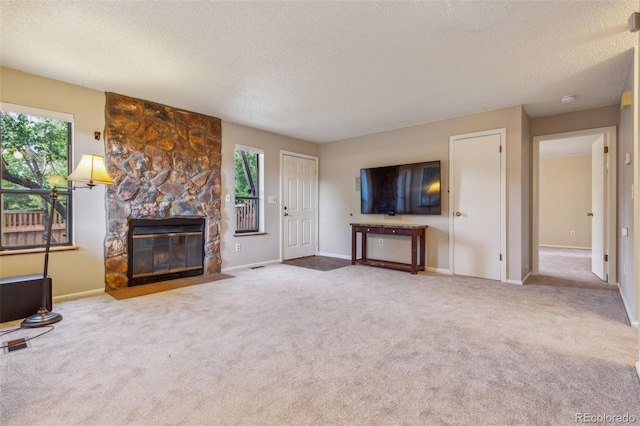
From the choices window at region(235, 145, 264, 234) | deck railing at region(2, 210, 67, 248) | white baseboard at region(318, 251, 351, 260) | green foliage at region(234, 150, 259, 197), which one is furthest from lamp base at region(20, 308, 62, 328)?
white baseboard at region(318, 251, 351, 260)

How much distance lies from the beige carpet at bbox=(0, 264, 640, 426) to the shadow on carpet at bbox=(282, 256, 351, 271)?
5.88 feet

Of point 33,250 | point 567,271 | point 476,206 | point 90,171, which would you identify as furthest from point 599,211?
point 33,250

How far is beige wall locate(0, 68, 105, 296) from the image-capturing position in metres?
3.19

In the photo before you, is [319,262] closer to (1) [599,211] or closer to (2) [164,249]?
(2) [164,249]

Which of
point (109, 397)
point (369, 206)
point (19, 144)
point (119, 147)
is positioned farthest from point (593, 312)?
Answer: point (19, 144)

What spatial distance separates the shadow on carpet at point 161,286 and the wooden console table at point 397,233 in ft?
7.39

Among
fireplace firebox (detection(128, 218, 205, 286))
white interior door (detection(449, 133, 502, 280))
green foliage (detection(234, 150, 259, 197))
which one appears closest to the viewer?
fireplace firebox (detection(128, 218, 205, 286))

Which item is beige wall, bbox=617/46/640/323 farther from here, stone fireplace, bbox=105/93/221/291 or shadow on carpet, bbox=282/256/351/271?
stone fireplace, bbox=105/93/221/291

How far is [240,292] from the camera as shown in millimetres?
3740

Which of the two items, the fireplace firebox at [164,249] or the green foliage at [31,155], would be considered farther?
the fireplace firebox at [164,249]

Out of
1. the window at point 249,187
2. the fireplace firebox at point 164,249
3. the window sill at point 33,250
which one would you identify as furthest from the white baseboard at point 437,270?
the window sill at point 33,250

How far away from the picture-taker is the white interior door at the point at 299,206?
5973mm

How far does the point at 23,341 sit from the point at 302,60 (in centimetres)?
321

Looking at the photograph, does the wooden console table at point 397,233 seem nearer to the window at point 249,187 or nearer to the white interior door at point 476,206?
the white interior door at point 476,206
